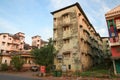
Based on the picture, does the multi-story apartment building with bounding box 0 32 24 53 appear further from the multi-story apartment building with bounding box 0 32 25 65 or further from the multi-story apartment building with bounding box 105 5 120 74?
the multi-story apartment building with bounding box 105 5 120 74

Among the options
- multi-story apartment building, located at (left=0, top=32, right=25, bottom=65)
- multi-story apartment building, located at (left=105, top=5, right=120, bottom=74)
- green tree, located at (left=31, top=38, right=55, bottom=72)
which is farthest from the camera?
multi-story apartment building, located at (left=0, top=32, right=25, bottom=65)

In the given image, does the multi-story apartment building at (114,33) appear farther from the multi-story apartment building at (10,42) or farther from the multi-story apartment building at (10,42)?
the multi-story apartment building at (10,42)

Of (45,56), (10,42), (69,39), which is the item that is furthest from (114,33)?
(10,42)

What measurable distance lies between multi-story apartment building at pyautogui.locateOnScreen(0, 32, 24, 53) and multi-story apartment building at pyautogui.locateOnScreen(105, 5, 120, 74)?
43.2 meters

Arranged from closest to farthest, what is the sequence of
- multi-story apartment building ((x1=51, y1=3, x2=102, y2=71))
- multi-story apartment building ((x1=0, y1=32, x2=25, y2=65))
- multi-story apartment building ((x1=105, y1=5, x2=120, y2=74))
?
multi-story apartment building ((x1=105, y1=5, x2=120, y2=74)) < multi-story apartment building ((x1=51, y1=3, x2=102, y2=71)) < multi-story apartment building ((x1=0, y1=32, x2=25, y2=65))

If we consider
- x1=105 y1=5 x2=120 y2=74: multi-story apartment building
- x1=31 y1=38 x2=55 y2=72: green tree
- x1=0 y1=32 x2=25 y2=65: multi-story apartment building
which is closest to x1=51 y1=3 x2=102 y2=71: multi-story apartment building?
x1=31 y1=38 x2=55 y2=72: green tree

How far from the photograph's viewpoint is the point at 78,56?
105ft

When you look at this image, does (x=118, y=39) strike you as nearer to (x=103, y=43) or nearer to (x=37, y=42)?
(x=103, y=43)

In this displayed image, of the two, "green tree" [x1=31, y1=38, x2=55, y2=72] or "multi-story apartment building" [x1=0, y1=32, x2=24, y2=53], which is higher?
"multi-story apartment building" [x1=0, y1=32, x2=24, y2=53]

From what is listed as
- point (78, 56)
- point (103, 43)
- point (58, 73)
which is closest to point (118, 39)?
point (78, 56)

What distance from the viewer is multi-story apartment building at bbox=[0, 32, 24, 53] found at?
182 feet

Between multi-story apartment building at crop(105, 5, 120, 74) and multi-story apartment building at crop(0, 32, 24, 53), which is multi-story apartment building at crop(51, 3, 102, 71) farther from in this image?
multi-story apartment building at crop(0, 32, 24, 53)

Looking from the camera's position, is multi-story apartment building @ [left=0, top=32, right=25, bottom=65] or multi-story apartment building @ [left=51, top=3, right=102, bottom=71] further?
multi-story apartment building @ [left=0, top=32, right=25, bottom=65]

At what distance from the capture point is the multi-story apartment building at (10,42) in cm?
5538
